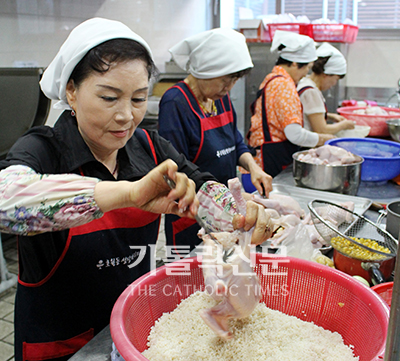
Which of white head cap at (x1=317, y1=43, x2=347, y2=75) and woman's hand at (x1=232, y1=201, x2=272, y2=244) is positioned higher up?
white head cap at (x1=317, y1=43, x2=347, y2=75)

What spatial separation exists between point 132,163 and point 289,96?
1.98 meters

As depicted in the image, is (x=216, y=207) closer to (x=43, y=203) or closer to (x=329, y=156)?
(x=43, y=203)

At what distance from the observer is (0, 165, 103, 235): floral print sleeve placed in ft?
2.75

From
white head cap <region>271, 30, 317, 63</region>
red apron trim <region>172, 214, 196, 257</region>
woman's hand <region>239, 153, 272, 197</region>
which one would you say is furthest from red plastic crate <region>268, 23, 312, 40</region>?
red apron trim <region>172, 214, 196, 257</region>

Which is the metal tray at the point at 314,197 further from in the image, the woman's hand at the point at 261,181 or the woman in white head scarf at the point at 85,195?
the woman in white head scarf at the point at 85,195

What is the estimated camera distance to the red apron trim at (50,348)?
1248 millimetres

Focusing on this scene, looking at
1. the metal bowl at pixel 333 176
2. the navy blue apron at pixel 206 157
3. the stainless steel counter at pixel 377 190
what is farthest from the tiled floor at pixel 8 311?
the metal bowl at pixel 333 176

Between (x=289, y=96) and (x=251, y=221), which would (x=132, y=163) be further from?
(x=289, y=96)

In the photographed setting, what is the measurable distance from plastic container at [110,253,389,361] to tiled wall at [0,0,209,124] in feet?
8.17

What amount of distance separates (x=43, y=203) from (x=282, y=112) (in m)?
2.50

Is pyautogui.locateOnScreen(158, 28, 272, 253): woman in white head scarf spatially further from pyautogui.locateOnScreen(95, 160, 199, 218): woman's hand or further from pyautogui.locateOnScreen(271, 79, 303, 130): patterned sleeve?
pyautogui.locateOnScreen(95, 160, 199, 218): woman's hand

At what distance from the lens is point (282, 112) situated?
3041mm

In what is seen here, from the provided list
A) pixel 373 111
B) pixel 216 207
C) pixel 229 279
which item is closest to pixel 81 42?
pixel 216 207

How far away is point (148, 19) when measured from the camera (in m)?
4.47
